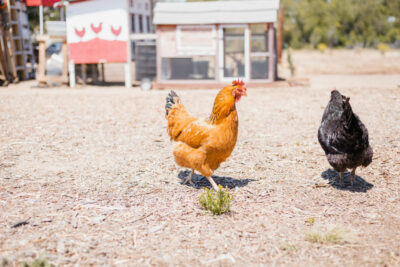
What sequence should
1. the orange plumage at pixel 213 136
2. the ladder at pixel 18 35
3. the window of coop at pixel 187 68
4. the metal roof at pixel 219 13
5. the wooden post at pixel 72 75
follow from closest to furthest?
the orange plumage at pixel 213 136 → the metal roof at pixel 219 13 → the window of coop at pixel 187 68 → the wooden post at pixel 72 75 → the ladder at pixel 18 35

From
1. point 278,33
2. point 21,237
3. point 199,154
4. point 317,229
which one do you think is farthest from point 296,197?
point 278,33

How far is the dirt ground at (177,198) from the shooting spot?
10.6ft

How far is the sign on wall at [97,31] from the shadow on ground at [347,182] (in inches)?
414

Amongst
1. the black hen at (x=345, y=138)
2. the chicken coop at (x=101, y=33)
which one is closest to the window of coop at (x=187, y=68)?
the chicken coop at (x=101, y=33)

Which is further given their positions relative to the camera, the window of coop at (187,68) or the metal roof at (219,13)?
the window of coop at (187,68)

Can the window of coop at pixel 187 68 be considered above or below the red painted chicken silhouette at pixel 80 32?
below

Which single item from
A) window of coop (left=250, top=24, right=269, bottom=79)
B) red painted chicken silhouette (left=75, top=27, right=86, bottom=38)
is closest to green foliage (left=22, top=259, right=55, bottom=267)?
window of coop (left=250, top=24, right=269, bottom=79)

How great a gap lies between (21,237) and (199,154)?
6.38 ft

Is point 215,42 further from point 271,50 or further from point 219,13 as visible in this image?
point 271,50

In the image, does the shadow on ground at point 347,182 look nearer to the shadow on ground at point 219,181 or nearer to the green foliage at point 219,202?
the shadow on ground at point 219,181

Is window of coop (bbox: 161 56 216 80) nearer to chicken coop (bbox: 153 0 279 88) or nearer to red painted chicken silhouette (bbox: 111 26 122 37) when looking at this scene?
chicken coop (bbox: 153 0 279 88)

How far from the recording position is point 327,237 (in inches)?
133

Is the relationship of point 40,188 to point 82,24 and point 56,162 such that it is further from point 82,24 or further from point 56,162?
point 82,24

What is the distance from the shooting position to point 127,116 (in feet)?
29.8
